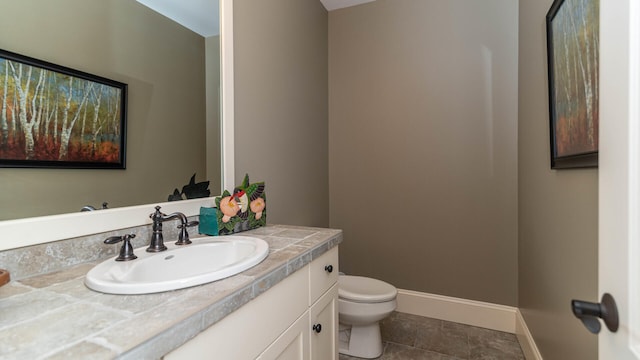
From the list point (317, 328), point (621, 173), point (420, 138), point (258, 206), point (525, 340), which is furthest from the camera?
point (420, 138)

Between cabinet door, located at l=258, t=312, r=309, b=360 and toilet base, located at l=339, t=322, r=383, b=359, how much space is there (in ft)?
2.92

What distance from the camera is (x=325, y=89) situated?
2.55 metres

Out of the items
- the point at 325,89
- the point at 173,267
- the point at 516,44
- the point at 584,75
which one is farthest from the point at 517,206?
the point at 173,267

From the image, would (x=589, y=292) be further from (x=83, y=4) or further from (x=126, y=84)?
(x=83, y=4)

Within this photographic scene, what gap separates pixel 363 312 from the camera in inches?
67.4

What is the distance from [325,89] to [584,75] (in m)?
1.84

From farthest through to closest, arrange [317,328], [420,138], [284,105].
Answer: [420,138] < [284,105] < [317,328]

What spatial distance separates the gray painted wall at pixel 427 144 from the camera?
2098 mm

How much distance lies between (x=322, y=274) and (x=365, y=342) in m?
0.95

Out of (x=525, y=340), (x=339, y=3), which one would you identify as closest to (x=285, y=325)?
(x=525, y=340)

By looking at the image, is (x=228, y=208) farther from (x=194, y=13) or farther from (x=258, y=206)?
(x=194, y=13)

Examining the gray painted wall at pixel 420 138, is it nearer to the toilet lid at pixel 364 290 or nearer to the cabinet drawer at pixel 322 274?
the toilet lid at pixel 364 290

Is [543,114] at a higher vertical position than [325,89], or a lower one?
lower

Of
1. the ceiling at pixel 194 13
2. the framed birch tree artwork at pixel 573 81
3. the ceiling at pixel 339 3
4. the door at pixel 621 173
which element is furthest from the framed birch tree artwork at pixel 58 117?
the ceiling at pixel 339 3
